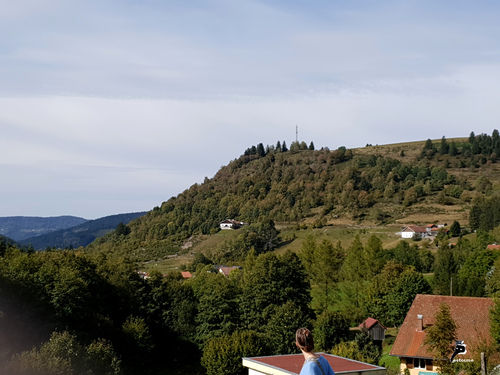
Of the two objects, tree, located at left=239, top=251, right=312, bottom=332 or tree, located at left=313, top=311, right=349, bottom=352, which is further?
tree, located at left=239, top=251, right=312, bottom=332

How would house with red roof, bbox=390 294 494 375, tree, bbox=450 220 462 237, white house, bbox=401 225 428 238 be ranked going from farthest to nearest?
white house, bbox=401 225 428 238 → tree, bbox=450 220 462 237 → house with red roof, bbox=390 294 494 375

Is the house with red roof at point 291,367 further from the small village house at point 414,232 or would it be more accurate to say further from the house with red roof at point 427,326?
the small village house at point 414,232

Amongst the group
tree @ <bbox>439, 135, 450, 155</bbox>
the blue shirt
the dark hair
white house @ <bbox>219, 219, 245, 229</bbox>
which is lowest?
the blue shirt

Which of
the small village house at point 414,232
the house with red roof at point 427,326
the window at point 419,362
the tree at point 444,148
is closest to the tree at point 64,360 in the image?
the house with red roof at point 427,326

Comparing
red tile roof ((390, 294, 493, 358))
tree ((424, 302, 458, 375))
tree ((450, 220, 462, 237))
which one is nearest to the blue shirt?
tree ((424, 302, 458, 375))

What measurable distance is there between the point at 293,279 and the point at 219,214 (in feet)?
338

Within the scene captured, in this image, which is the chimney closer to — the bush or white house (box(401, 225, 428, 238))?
the bush

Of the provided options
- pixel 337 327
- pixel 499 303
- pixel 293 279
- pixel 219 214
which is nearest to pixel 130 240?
pixel 219 214

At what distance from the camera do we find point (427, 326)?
112 feet

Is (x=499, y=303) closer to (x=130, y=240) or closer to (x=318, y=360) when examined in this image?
(x=318, y=360)

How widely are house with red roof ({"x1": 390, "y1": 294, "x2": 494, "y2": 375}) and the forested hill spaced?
265 feet

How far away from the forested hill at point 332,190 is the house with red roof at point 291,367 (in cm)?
9478

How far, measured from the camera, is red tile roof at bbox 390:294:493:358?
32875 millimetres

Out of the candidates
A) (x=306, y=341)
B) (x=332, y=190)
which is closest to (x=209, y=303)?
(x=306, y=341)
